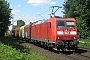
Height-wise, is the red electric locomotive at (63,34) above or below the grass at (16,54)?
above

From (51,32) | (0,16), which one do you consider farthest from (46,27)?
(0,16)

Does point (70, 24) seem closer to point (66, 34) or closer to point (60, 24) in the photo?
point (60, 24)

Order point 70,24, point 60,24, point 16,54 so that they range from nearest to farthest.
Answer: point 16,54, point 60,24, point 70,24

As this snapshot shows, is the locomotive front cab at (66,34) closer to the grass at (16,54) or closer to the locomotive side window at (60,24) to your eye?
the locomotive side window at (60,24)

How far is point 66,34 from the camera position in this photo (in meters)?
21.5

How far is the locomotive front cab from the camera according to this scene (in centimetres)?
2123

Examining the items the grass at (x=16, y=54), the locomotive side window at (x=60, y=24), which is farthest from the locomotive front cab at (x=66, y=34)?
the grass at (x=16, y=54)

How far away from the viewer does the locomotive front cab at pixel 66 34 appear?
21234 millimetres

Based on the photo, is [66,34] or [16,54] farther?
[66,34]

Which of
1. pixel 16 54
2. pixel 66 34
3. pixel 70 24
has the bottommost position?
pixel 16 54

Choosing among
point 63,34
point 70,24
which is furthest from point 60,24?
point 63,34

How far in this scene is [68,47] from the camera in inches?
842

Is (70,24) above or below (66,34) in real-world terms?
above

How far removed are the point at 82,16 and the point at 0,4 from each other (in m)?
23.5
